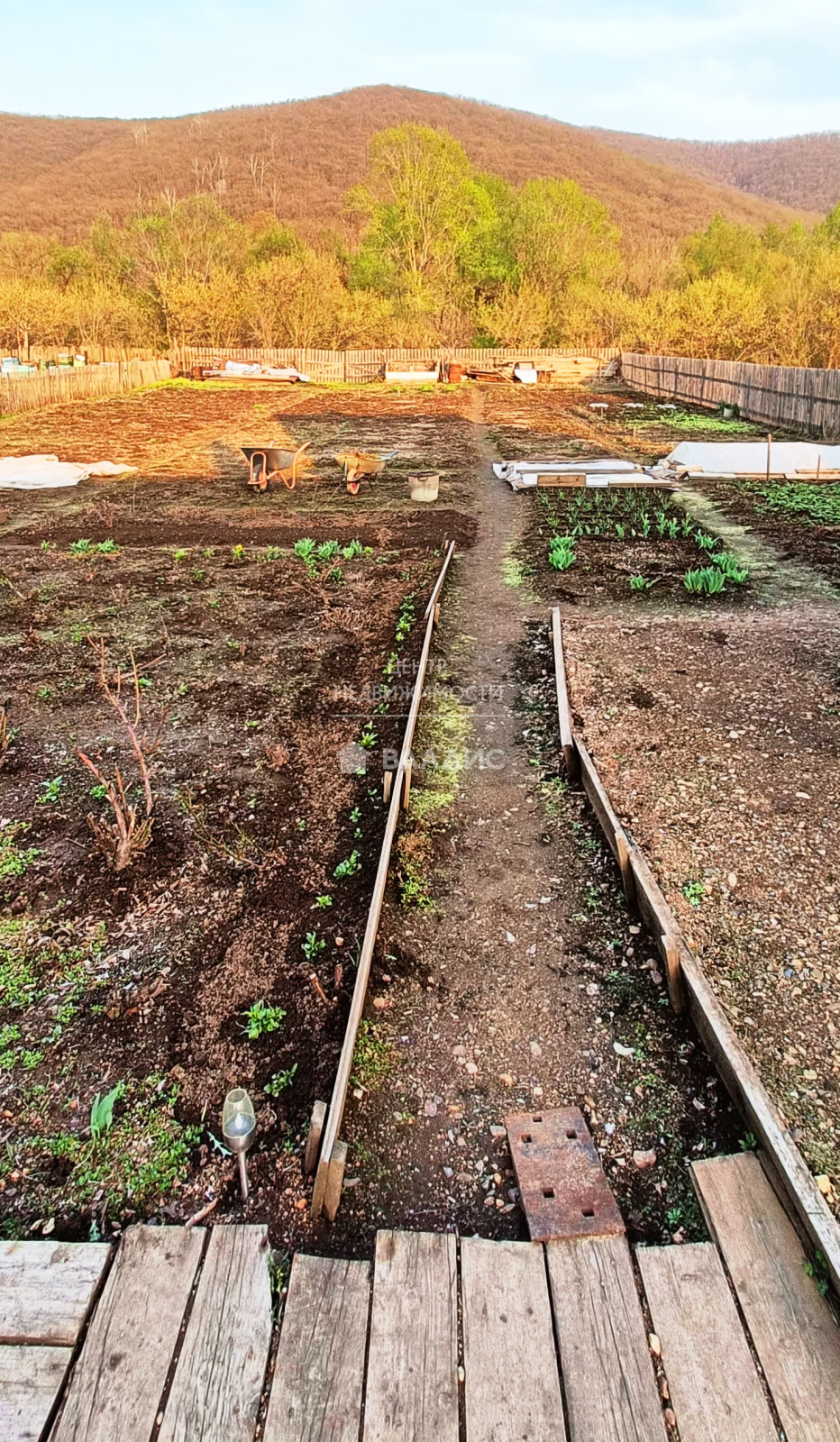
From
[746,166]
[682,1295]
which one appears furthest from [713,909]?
[746,166]

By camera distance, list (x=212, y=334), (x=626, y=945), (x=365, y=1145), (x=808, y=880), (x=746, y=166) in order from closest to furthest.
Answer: (x=365, y=1145)
(x=626, y=945)
(x=808, y=880)
(x=212, y=334)
(x=746, y=166)

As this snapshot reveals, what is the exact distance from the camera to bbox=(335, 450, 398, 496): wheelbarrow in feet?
45.0

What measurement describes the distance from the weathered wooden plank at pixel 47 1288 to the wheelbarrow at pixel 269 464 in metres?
13.0

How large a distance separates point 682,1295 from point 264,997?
5.88 ft

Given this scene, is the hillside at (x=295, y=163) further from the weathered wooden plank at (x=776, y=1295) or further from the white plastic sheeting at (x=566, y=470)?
the weathered wooden plank at (x=776, y=1295)

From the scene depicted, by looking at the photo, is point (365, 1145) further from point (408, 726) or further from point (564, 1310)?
point (408, 726)

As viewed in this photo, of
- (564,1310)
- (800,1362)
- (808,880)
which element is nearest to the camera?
(800,1362)

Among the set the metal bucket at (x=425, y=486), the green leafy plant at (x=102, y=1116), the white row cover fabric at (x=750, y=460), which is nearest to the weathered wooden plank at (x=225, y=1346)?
A: the green leafy plant at (x=102, y=1116)

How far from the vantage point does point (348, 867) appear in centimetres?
406

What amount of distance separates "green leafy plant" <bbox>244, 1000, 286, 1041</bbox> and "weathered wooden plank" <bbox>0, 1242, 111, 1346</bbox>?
906 millimetres

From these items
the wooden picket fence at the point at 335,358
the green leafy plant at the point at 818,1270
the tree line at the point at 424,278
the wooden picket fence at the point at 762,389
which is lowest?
the green leafy plant at the point at 818,1270

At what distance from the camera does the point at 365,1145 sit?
268 cm

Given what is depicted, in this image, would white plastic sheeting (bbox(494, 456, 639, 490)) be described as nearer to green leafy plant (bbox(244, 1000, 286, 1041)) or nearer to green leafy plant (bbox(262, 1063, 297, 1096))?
green leafy plant (bbox(244, 1000, 286, 1041))

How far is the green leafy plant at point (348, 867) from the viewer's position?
402cm
